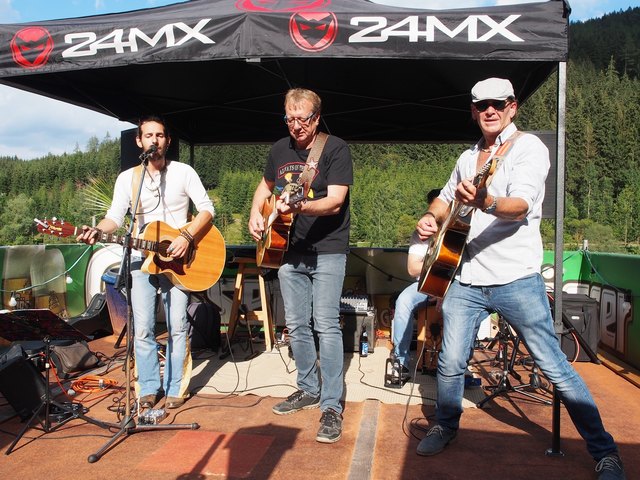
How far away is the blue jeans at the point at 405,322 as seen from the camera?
4.96 meters

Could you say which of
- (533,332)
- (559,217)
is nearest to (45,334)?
(533,332)

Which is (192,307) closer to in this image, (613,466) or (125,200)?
(125,200)

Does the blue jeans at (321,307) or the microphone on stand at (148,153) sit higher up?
the microphone on stand at (148,153)

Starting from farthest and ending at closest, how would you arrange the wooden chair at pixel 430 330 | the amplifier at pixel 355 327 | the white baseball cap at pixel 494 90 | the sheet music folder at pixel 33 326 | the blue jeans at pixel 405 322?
1. the amplifier at pixel 355 327
2. the wooden chair at pixel 430 330
3. the blue jeans at pixel 405 322
4. the sheet music folder at pixel 33 326
5. the white baseball cap at pixel 494 90

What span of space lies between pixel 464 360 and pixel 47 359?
2709 millimetres

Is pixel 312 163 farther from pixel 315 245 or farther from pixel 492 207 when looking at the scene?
Result: pixel 492 207

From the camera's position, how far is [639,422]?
12.9ft

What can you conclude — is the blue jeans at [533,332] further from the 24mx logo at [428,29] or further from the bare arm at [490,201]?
the 24mx logo at [428,29]

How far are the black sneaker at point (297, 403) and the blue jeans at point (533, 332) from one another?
1.35 metres

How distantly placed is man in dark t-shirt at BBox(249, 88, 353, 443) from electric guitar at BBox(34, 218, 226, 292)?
51cm

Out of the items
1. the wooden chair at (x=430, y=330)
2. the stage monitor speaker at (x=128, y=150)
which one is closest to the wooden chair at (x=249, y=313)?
the stage monitor speaker at (x=128, y=150)

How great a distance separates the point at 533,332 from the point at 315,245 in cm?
156

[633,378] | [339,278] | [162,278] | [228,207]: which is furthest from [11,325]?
[228,207]

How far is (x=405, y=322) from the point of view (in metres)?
5.11
